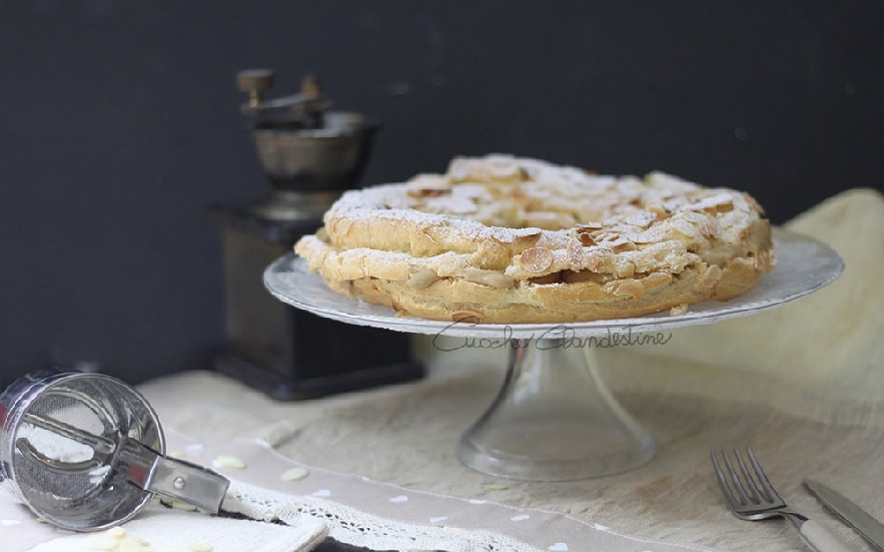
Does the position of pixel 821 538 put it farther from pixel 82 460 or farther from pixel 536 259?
pixel 82 460

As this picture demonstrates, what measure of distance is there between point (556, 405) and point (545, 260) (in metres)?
0.33

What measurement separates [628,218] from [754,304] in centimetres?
21

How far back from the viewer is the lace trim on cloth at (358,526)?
1.26 m

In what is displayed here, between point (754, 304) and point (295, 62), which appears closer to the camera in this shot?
point (754, 304)

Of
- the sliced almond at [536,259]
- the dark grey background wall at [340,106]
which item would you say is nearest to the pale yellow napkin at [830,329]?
the dark grey background wall at [340,106]

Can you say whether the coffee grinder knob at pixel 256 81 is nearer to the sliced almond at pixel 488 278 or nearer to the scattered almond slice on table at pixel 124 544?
the sliced almond at pixel 488 278

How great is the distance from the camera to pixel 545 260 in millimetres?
1291

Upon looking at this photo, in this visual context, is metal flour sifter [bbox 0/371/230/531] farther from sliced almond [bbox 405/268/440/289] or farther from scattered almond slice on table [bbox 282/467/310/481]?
sliced almond [bbox 405/268/440/289]

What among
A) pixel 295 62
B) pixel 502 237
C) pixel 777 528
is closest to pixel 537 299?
pixel 502 237

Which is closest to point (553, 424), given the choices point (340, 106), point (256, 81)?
point (256, 81)

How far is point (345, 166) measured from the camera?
1883mm

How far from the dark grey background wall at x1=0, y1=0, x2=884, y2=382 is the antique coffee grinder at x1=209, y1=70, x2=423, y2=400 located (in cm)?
15

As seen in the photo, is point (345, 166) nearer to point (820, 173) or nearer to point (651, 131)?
point (651, 131)

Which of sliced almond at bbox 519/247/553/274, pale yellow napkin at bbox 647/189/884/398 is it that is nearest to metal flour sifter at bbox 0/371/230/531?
sliced almond at bbox 519/247/553/274
